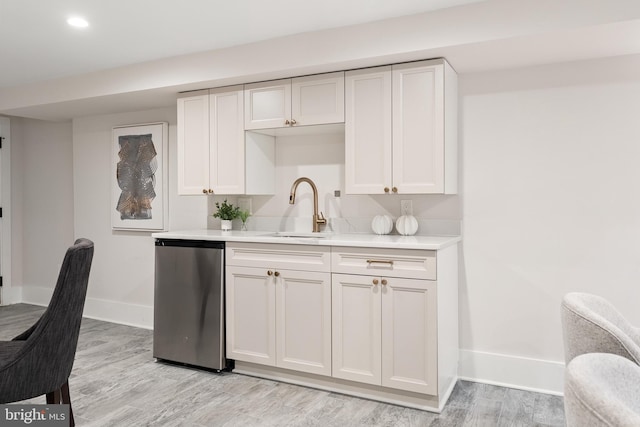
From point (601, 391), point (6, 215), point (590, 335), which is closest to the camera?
point (601, 391)

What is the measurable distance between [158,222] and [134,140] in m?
0.85

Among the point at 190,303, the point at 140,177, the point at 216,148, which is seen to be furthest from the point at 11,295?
the point at 216,148

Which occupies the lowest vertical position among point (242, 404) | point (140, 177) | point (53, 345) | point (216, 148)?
point (242, 404)

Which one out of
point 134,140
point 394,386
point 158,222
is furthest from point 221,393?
point 134,140

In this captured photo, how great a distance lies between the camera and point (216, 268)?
334cm

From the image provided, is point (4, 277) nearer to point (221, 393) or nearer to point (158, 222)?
point (158, 222)

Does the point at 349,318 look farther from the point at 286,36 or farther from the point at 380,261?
the point at 286,36

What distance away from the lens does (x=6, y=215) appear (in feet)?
18.2

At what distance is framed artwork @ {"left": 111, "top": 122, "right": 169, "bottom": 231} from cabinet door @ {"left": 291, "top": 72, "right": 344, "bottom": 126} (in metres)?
1.71

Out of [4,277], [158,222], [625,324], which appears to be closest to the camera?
[625,324]

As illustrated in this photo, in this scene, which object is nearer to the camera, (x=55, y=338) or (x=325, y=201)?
(x=55, y=338)

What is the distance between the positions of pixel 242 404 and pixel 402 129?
1.97 m

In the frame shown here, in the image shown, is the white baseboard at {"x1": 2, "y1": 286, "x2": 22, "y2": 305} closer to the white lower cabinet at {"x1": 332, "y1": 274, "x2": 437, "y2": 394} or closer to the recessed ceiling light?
the recessed ceiling light

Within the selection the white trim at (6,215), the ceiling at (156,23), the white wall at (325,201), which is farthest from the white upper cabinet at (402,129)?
the white trim at (6,215)
